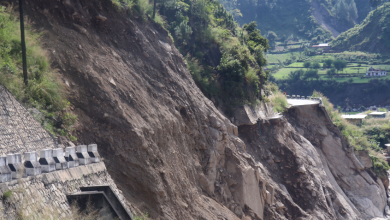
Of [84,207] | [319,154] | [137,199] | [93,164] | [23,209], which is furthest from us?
[319,154]

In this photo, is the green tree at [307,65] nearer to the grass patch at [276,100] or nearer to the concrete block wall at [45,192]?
the grass patch at [276,100]

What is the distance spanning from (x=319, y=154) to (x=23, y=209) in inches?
965

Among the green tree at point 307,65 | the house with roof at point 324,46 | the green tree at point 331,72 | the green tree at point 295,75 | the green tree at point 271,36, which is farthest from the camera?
the green tree at point 271,36

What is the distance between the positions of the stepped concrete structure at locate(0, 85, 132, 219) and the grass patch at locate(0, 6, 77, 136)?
86 centimetres

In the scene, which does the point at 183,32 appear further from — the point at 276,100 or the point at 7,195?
the point at 7,195

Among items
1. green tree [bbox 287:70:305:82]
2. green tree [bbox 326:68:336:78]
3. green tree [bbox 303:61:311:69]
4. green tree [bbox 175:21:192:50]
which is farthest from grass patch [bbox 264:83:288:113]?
green tree [bbox 303:61:311:69]

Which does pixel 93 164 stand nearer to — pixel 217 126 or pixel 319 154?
pixel 217 126

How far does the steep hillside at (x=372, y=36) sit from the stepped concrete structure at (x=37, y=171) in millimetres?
93314

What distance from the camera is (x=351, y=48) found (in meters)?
95.7

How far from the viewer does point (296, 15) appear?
123 metres

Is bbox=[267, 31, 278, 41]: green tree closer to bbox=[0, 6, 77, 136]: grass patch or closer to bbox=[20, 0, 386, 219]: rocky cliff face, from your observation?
bbox=[20, 0, 386, 219]: rocky cliff face

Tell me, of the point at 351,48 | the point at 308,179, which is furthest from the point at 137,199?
the point at 351,48

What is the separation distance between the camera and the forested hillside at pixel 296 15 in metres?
118

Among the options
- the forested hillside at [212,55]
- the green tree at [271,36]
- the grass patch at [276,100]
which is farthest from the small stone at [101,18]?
the green tree at [271,36]
